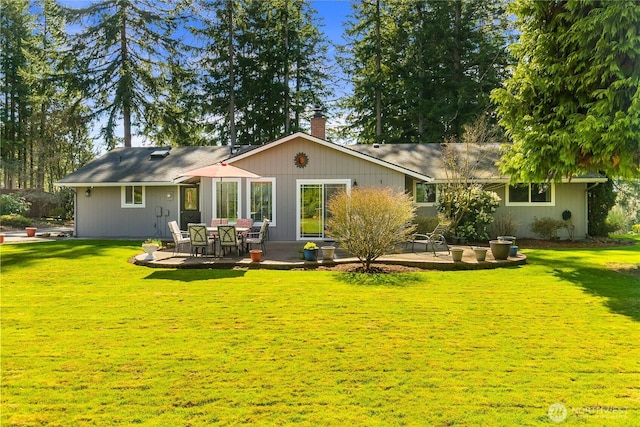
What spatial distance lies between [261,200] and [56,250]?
22.5ft

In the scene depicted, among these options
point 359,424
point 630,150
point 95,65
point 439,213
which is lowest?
point 359,424

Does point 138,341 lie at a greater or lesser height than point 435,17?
lesser

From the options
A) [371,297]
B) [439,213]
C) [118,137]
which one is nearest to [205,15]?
[118,137]

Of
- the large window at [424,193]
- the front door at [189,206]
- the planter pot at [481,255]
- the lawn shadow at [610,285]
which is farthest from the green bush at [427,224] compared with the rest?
the front door at [189,206]

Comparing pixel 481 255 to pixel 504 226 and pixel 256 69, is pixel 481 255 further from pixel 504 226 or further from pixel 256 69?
pixel 256 69

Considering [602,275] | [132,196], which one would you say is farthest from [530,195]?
[132,196]

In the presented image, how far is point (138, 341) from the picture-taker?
5227 mm

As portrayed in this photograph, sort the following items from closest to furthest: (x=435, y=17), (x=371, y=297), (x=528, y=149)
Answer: (x=371, y=297) < (x=528, y=149) < (x=435, y=17)

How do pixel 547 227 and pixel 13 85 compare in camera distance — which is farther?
pixel 13 85

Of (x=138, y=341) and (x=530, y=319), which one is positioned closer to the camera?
(x=138, y=341)

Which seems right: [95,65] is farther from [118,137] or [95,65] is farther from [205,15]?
[205,15]

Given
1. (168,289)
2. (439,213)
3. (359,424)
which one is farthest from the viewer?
(439,213)

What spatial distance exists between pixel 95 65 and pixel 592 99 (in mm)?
26964

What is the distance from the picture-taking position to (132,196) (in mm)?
17734
